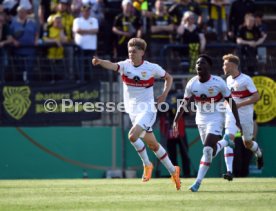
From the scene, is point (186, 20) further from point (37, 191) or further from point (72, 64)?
point (37, 191)

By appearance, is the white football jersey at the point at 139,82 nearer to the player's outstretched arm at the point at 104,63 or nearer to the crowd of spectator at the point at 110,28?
the player's outstretched arm at the point at 104,63

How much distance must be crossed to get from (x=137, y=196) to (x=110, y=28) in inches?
418

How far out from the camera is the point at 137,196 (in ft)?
47.5

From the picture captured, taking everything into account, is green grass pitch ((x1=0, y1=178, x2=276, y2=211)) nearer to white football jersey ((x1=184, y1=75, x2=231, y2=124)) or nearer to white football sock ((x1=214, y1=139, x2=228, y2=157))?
white football sock ((x1=214, y1=139, x2=228, y2=157))

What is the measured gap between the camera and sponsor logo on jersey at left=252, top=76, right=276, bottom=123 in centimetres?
2314

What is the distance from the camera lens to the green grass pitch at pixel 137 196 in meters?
12.7

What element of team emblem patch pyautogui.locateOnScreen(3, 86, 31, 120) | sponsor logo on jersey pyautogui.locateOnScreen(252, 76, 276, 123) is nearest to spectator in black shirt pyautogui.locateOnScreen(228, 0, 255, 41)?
sponsor logo on jersey pyautogui.locateOnScreen(252, 76, 276, 123)

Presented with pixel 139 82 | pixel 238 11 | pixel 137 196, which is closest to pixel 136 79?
pixel 139 82

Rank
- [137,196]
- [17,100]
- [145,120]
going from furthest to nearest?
1. [17,100]
2. [145,120]
3. [137,196]

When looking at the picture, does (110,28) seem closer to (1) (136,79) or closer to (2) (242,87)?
(2) (242,87)

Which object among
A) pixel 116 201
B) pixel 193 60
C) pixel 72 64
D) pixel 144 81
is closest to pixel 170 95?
pixel 193 60

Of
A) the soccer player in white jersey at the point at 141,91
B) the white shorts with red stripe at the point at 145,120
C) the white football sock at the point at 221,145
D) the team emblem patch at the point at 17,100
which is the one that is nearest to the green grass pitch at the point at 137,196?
the white football sock at the point at 221,145

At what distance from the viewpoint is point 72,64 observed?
74.7 feet

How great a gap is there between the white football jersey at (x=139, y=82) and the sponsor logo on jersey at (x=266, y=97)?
22.0 feet
